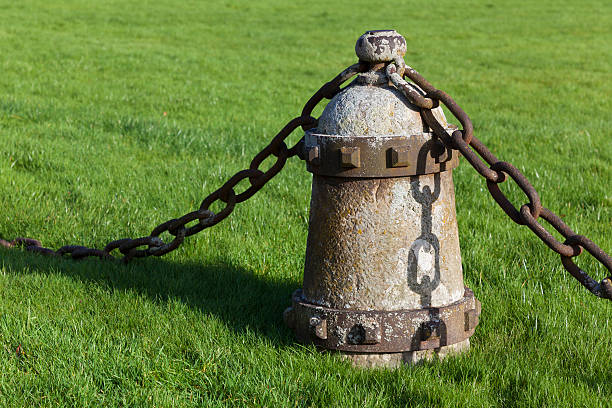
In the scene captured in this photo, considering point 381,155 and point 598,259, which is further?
point 381,155

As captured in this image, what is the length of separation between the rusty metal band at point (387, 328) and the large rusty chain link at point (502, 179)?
57 centimetres

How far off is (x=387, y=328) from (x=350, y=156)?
77 cm

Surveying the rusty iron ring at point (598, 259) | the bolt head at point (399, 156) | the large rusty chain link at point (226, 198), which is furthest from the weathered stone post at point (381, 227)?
the rusty iron ring at point (598, 259)

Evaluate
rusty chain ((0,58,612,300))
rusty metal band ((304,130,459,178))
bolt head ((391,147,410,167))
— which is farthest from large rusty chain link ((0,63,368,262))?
bolt head ((391,147,410,167))

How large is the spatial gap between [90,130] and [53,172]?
1.94 metres

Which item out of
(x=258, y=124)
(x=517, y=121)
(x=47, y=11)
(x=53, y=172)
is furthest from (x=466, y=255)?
(x=47, y=11)

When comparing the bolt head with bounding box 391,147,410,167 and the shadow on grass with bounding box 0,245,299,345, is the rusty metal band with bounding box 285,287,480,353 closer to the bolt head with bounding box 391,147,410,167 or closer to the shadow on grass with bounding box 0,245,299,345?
the shadow on grass with bounding box 0,245,299,345

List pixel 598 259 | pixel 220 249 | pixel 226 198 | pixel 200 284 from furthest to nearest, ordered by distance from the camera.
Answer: pixel 220 249, pixel 200 284, pixel 226 198, pixel 598 259

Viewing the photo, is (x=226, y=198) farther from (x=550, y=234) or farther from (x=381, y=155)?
(x=550, y=234)

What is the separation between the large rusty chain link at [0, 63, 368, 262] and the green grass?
0.14m

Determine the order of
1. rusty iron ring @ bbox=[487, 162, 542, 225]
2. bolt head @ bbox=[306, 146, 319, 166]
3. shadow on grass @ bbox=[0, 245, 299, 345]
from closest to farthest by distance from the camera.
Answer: rusty iron ring @ bbox=[487, 162, 542, 225] < bolt head @ bbox=[306, 146, 319, 166] < shadow on grass @ bbox=[0, 245, 299, 345]

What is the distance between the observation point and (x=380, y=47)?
3.24 meters

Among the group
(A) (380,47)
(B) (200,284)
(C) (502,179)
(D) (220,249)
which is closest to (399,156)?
(C) (502,179)

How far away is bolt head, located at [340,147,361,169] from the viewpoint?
3.07 meters
